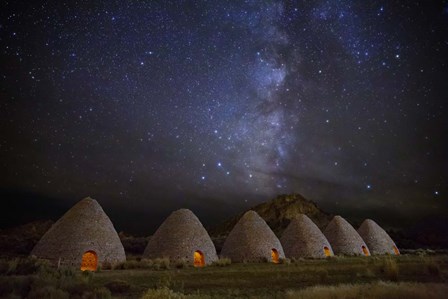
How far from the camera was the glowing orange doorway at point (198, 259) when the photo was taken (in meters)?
19.8

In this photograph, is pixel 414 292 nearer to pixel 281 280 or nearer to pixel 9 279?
pixel 281 280

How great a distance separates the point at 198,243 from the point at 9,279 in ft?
41.1

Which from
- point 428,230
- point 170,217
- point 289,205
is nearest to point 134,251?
point 170,217

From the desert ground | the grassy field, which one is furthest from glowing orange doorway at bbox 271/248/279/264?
the desert ground

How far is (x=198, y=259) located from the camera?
66.7ft

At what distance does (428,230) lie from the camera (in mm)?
56156

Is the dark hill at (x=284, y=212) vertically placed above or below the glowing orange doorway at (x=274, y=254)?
above

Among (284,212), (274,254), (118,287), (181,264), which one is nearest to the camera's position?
(118,287)

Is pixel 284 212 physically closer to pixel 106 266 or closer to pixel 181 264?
pixel 181 264

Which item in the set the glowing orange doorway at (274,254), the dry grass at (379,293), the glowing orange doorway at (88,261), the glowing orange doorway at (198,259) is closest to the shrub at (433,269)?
the dry grass at (379,293)

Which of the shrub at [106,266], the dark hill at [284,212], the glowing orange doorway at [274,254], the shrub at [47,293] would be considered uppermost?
the dark hill at [284,212]

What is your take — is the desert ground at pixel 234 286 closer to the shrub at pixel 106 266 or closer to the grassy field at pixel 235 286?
the grassy field at pixel 235 286

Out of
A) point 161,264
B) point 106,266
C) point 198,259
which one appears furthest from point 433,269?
point 106,266

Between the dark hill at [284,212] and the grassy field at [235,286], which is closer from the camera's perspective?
the grassy field at [235,286]
